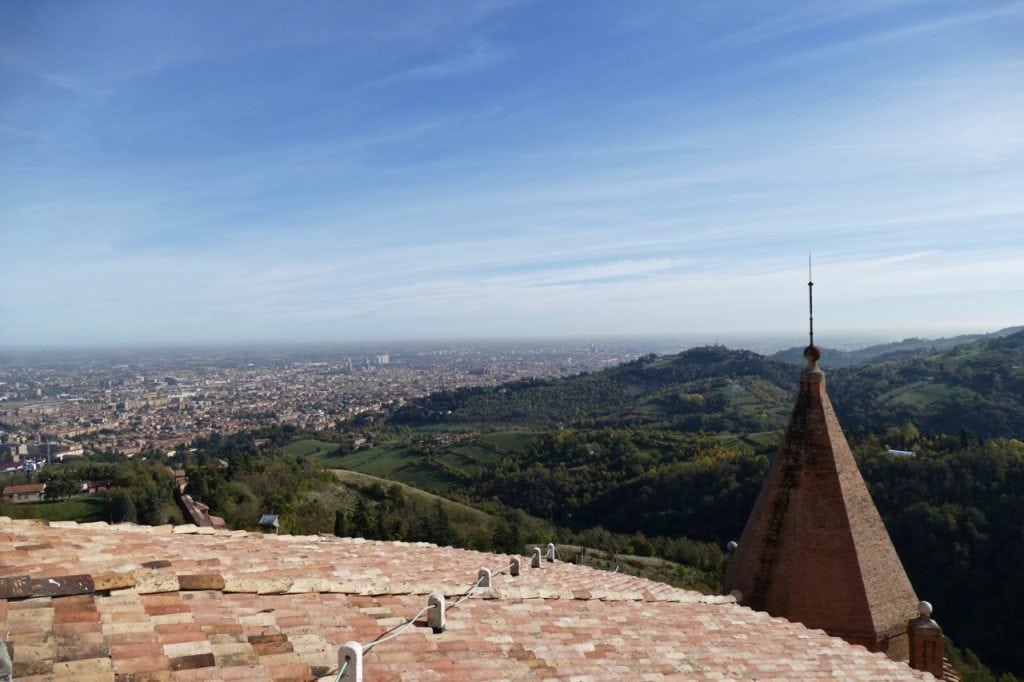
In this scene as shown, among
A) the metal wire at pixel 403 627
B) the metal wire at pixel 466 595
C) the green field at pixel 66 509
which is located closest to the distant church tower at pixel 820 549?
the metal wire at pixel 403 627

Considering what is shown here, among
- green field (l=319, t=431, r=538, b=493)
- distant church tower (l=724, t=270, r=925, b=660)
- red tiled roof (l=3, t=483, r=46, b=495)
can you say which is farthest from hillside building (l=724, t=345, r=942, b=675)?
green field (l=319, t=431, r=538, b=493)

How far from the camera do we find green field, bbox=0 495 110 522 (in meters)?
35.5

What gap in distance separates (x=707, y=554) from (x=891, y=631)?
33.9m

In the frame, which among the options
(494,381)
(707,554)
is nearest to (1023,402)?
(707,554)

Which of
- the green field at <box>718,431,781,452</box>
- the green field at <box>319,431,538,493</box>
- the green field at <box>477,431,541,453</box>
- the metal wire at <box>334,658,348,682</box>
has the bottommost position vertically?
the green field at <box>319,431,538,493</box>

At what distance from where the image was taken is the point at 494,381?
155375 mm

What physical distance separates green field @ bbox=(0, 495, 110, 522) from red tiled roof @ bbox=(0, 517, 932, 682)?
37950 millimetres

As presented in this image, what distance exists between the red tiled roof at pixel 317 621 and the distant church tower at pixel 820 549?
5.25 ft

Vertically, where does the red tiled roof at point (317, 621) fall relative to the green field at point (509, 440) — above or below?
above

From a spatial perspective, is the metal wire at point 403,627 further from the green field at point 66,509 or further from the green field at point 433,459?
the green field at point 433,459

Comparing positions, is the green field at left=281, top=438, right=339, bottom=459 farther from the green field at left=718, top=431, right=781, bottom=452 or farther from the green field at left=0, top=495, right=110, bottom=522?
the green field at left=718, top=431, right=781, bottom=452

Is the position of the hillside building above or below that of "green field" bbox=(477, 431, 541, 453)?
above

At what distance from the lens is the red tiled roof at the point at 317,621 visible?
9.15 ft

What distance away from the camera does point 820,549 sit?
8.30 metres
